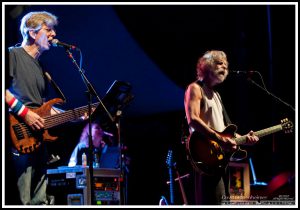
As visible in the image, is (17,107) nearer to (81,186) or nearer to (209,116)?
(81,186)

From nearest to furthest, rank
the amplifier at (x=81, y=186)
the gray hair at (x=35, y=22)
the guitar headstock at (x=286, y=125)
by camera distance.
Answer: the gray hair at (x=35, y=22) → the amplifier at (x=81, y=186) → the guitar headstock at (x=286, y=125)

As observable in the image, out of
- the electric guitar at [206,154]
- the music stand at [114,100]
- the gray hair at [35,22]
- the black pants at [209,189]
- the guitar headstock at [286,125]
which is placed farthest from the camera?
the guitar headstock at [286,125]

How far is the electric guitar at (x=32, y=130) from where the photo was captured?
12.1ft

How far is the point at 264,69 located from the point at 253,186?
2.56 m

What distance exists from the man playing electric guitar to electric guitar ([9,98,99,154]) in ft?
3.89

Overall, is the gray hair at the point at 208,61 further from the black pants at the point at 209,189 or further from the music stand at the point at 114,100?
the black pants at the point at 209,189

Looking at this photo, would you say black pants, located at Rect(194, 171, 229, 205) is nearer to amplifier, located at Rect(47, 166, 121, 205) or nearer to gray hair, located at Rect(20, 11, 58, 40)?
amplifier, located at Rect(47, 166, 121, 205)

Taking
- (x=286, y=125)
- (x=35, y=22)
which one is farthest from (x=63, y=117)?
(x=286, y=125)

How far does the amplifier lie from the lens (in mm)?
4895

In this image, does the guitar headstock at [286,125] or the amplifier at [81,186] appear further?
the guitar headstock at [286,125]

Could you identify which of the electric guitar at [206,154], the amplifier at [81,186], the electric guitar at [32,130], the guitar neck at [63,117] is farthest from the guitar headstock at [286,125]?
the electric guitar at [32,130]

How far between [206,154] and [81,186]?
5.52 feet

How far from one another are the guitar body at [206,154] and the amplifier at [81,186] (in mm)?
1504

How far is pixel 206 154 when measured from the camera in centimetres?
396
